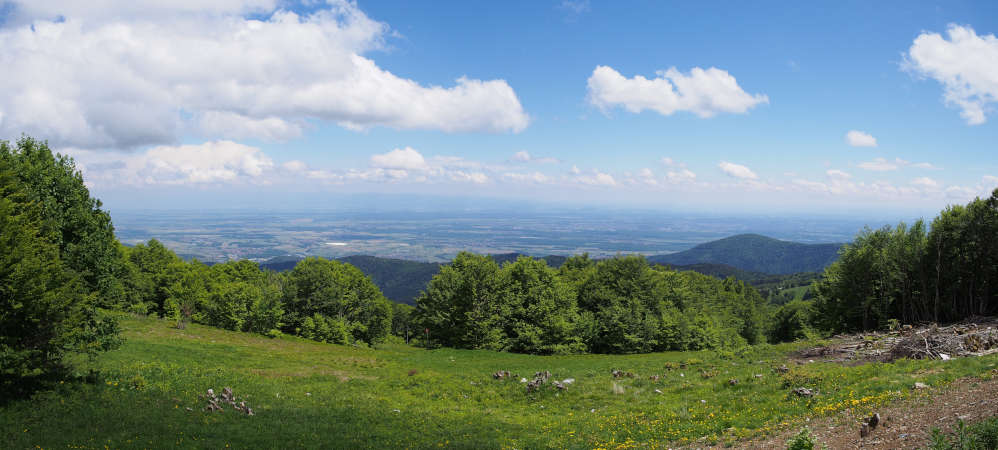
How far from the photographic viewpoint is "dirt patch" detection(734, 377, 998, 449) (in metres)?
10.1

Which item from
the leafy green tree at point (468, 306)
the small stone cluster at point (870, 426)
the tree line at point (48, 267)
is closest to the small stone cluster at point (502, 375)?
the leafy green tree at point (468, 306)

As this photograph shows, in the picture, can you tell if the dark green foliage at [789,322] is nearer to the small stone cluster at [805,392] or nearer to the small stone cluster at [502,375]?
the small stone cluster at [502,375]

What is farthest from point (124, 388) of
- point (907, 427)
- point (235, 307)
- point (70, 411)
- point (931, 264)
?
point (931, 264)

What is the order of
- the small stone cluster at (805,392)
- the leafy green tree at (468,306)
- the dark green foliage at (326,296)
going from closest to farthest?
the small stone cluster at (805,392)
the leafy green tree at (468,306)
the dark green foliage at (326,296)

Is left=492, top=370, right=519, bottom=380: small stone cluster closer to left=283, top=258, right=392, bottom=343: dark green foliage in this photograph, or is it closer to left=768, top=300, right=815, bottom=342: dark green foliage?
left=283, top=258, right=392, bottom=343: dark green foliage

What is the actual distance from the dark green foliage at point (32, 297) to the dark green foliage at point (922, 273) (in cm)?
5481

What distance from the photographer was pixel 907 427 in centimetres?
1062

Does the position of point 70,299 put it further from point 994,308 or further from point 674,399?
point 994,308

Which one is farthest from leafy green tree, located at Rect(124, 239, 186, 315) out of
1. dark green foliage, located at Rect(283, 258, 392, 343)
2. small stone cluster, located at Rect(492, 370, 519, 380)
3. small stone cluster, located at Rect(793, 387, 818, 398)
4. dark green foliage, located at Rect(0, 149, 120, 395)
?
small stone cluster, located at Rect(793, 387, 818, 398)

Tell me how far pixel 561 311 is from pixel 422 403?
85.8 ft

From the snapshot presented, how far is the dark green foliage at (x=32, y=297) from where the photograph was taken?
14.3m

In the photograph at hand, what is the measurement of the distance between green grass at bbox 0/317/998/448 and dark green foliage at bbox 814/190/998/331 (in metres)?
21.1

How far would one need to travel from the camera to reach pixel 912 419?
36.1ft

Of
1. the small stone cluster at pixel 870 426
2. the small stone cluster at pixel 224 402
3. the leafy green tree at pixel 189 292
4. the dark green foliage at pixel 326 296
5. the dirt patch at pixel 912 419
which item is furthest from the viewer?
the leafy green tree at pixel 189 292
